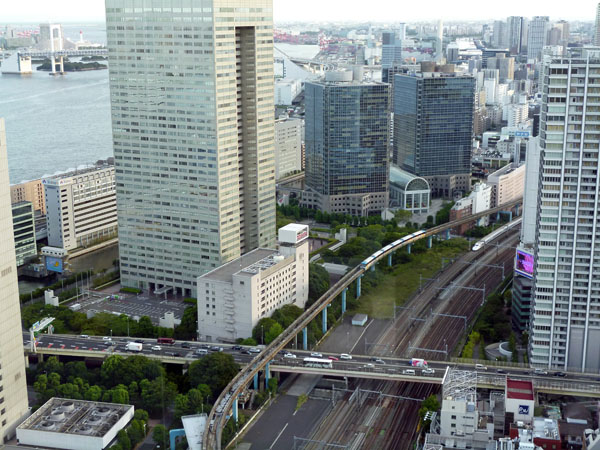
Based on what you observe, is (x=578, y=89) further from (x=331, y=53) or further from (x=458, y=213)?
(x=331, y=53)

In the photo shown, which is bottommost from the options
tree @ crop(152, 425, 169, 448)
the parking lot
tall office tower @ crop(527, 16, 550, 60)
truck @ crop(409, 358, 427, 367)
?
the parking lot

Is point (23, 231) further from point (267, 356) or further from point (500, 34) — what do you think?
point (500, 34)

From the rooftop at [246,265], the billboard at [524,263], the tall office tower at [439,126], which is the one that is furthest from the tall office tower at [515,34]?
the rooftop at [246,265]

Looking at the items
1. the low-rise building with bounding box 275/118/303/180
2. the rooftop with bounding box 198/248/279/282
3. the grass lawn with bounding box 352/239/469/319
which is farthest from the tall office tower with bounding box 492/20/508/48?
the rooftop with bounding box 198/248/279/282

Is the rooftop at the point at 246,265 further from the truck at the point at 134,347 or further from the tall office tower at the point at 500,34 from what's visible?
the tall office tower at the point at 500,34

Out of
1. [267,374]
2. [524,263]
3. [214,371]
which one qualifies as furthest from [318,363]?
[524,263]

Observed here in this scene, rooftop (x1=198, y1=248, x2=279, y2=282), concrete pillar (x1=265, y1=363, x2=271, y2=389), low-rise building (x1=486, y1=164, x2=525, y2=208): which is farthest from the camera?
low-rise building (x1=486, y1=164, x2=525, y2=208)

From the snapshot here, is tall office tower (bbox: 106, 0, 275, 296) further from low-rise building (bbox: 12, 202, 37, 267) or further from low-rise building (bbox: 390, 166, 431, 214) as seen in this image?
low-rise building (bbox: 390, 166, 431, 214)
